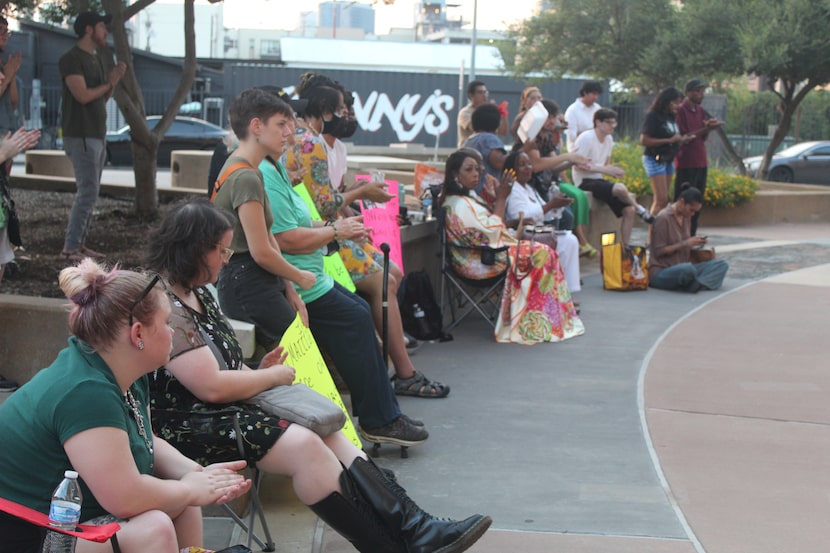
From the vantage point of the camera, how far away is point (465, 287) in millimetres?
8781

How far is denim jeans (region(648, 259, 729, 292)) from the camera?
10500 mm

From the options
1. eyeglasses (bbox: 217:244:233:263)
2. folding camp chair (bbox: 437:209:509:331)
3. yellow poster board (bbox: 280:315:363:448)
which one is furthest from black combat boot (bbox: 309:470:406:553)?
folding camp chair (bbox: 437:209:509:331)

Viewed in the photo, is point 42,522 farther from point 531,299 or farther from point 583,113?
point 583,113

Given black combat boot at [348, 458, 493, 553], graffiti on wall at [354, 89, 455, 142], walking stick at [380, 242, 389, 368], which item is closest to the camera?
black combat boot at [348, 458, 493, 553]

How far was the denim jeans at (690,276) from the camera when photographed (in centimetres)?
1050

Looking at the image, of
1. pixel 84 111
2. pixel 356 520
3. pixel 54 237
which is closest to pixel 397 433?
pixel 356 520

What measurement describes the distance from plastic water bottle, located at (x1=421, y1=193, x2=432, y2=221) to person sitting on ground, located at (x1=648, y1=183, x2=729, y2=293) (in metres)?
2.52

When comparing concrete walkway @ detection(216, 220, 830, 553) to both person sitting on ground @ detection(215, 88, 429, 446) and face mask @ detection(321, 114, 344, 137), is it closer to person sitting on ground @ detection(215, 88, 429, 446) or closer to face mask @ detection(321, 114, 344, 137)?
person sitting on ground @ detection(215, 88, 429, 446)

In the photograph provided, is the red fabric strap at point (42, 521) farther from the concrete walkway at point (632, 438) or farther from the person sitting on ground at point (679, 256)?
the person sitting on ground at point (679, 256)

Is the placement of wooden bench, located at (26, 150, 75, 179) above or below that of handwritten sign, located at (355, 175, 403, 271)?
below

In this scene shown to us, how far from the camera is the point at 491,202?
28.8ft

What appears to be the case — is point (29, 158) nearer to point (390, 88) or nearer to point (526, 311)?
point (526, 311)

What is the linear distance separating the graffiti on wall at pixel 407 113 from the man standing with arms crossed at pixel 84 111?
84.2ft

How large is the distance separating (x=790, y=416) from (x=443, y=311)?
3101 mm
